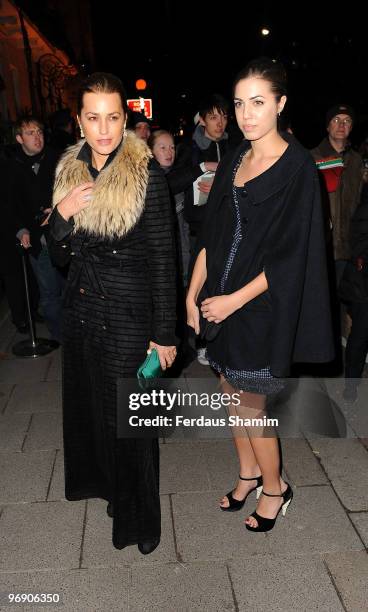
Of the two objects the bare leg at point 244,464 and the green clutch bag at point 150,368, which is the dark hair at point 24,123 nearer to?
the green clutch bag at point 150,368

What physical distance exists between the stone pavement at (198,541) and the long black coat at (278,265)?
3.13 feet

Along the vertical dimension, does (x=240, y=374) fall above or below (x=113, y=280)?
below

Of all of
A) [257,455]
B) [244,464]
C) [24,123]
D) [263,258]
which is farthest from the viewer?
[24,123]

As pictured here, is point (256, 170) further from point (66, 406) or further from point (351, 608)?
point (351, 608)

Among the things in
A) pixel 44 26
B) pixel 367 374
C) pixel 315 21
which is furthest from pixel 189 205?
pixel 315 21

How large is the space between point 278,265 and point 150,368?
693 millimetres

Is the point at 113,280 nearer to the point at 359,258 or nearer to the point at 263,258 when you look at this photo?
the point at 263,258

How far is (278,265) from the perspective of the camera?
2092 millimetres

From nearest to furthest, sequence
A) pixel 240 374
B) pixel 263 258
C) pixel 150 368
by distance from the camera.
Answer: pixel 263 258, pixel 150 368, pixel 240 374

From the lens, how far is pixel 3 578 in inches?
95.0

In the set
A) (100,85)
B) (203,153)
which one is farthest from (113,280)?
(203,153)

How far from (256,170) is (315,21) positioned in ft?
109

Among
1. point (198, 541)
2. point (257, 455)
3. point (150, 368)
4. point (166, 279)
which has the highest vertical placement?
point (166, 279)

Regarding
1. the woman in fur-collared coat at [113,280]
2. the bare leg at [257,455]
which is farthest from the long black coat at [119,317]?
the bare leg at [257,455]
